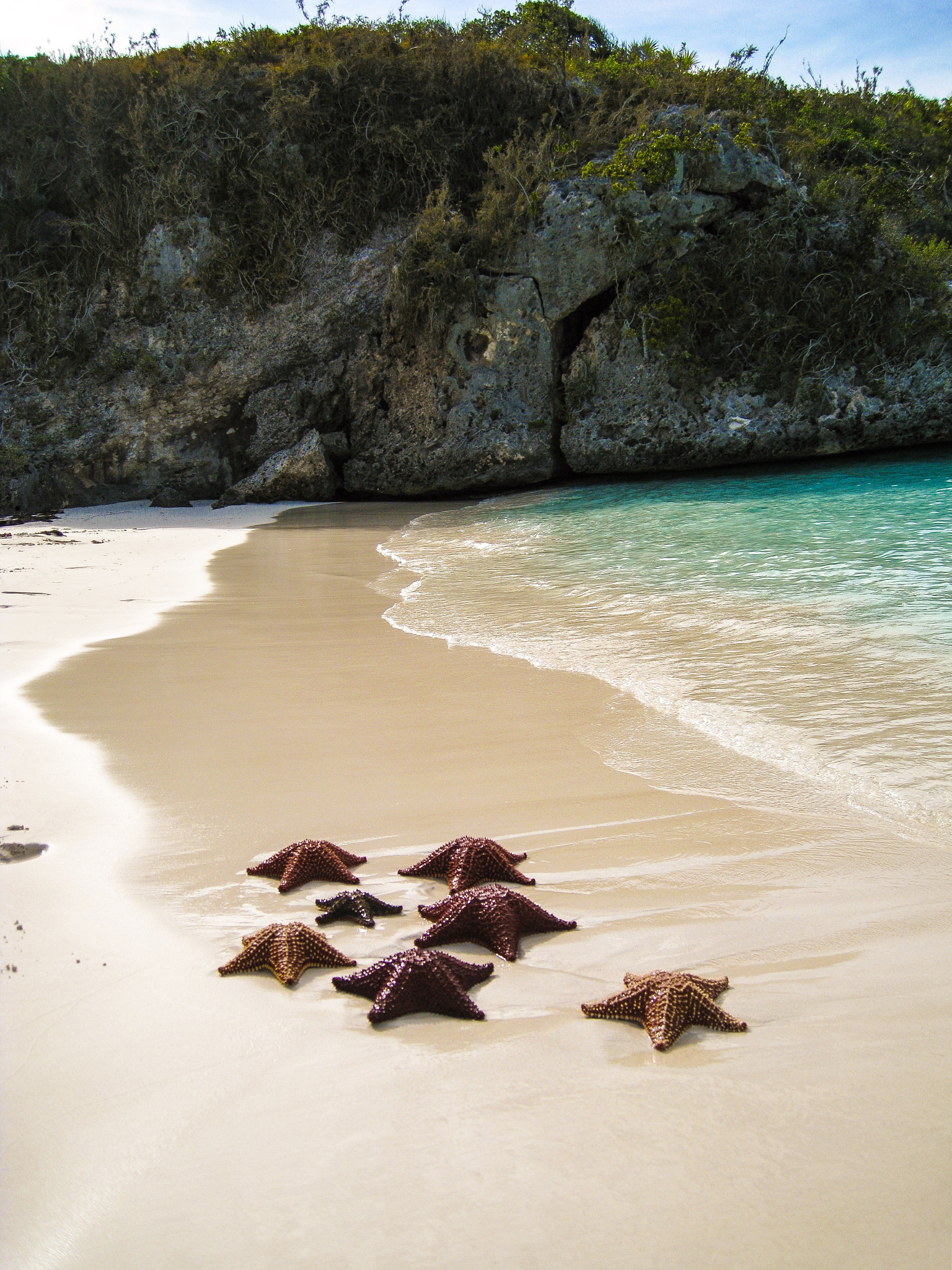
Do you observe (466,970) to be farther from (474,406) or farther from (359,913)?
(474,406)

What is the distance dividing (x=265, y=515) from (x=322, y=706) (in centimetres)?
1053

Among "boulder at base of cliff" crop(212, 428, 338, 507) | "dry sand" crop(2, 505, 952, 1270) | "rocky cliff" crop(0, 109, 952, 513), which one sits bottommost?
"dry sand" crop(2, 505, 952, 1270)

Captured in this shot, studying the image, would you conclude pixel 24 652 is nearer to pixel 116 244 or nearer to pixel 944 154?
pixel 116 244

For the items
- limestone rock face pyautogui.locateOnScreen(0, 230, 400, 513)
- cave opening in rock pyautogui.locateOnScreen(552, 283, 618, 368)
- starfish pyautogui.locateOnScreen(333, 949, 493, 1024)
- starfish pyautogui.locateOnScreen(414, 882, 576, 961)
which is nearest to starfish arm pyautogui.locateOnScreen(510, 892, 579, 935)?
starfish pyautogui.locateOnScreen(414, 882, 576, 961)

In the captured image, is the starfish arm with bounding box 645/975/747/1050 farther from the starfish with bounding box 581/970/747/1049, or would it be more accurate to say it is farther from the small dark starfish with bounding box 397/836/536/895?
the small dark starfish with bounding box 397/836/536/895

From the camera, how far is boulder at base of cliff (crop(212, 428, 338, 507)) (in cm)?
1620

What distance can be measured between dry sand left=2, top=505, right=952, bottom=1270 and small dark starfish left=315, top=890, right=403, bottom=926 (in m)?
0.04

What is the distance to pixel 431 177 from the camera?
54.7ft

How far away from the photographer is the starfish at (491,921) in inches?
100

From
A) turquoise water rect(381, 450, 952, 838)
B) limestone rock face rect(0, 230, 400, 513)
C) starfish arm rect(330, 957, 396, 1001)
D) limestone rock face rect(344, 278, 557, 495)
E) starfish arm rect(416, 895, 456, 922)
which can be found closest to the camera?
starfish arm rect(330, 957, 396, 1001)

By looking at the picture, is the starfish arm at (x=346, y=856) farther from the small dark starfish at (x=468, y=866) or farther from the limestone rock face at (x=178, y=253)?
the limestone rock face at (x=178, y=253)

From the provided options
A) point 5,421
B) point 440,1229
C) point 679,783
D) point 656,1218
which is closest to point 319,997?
point 440,1229

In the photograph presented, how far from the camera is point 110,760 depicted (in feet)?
13.1

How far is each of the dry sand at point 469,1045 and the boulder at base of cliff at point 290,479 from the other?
12749 mm
